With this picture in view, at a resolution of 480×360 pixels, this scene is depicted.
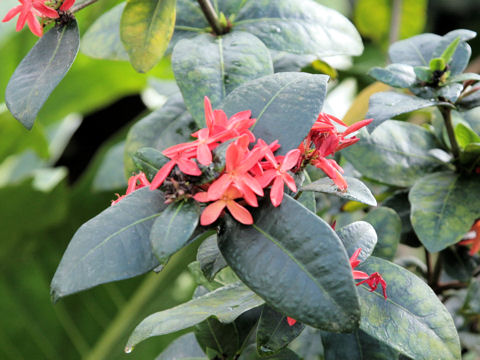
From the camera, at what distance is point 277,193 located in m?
0.40

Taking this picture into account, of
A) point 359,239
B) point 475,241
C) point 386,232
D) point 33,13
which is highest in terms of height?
point 33,13

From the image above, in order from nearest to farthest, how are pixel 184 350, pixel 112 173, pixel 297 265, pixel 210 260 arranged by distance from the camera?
pixel 297 265 < pixel 210 260 < pixel 184 350 < pixel 112 173

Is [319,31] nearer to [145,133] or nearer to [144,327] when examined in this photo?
[145,133]

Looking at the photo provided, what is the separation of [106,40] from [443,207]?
0.50 meters

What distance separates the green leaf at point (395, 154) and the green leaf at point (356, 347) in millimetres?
229

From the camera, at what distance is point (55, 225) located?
4.49 ft

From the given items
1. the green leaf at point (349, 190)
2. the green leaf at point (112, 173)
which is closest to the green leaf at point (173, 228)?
the green leaf at point (349, 190)

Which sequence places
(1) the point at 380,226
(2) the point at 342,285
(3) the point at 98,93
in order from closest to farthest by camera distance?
1. (2) the point at 342,285
2. (1) the point at 380,226
3. (3) the point at 98,93

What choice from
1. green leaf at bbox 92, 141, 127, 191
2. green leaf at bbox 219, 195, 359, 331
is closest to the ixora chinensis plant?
green leaf at bbox 219, 195, 359, 331

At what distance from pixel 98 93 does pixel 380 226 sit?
3.75 ft

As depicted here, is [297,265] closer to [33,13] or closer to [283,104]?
[283,104]

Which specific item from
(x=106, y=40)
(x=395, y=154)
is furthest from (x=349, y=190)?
(x=106, y=40)

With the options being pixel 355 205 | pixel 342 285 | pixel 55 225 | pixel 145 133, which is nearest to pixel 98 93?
pixel 55 225

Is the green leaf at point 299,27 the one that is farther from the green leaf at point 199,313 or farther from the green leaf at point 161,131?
the green leaf at point 199,313
